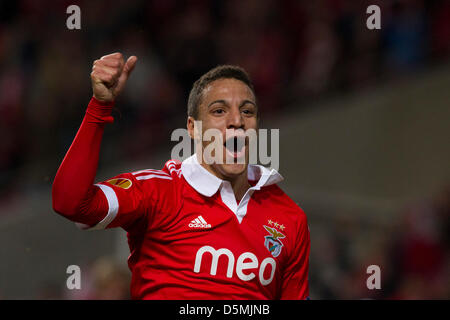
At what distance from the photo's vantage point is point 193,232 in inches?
126

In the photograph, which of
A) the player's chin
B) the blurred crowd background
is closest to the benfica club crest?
the player's chin

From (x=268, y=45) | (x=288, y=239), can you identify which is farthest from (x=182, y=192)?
(x=268, y=45)

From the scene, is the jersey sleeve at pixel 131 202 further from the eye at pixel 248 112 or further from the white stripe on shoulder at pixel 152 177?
the eye at pixel 248 112

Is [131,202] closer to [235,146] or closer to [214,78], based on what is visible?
[235,146]

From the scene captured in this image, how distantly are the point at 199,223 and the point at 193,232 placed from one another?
48 mm

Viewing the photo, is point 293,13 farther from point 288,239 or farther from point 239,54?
point 288,239

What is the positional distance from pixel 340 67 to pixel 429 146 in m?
1.31

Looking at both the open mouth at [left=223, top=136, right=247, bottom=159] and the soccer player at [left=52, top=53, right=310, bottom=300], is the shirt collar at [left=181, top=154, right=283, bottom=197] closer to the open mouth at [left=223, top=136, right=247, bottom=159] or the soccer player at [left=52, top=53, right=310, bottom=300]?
the soccer player at [left=52, top=53, right=310, bottom=300]

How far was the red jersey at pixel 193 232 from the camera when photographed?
9.86 ft

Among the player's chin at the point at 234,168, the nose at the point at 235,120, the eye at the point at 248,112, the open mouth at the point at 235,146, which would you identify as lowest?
the player's chin at the point at 234,168

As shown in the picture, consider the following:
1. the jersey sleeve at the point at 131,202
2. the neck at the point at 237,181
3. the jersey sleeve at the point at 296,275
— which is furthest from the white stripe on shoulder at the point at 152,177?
the jersey sleeve at the point at 296,275

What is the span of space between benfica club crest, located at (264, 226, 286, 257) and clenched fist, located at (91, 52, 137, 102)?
0.92m

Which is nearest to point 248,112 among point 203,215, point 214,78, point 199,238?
point 214,78

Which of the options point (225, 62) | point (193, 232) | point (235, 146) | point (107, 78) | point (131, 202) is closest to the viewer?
point (107, 78)
